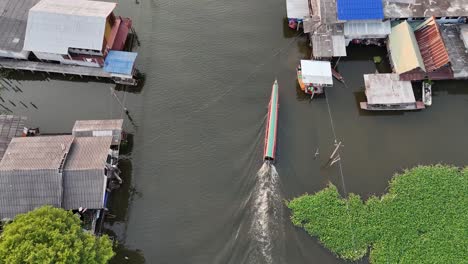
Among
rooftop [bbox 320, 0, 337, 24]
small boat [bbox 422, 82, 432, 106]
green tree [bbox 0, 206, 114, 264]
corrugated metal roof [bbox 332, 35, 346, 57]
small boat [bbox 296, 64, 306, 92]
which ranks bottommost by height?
green tree [bbox 0, 206, 114, 264]

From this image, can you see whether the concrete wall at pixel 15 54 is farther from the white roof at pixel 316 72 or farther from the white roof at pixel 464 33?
the white roof at pixel 464 33

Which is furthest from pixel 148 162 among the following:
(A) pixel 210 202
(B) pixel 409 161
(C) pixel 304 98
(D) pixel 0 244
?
(B) pixel 409 161

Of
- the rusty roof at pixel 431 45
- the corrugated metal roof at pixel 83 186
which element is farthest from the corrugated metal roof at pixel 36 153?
the rusty roof at pixel 431 45

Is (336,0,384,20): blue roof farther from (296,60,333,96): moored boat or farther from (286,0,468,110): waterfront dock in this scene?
(296,60,333,96): moored boat

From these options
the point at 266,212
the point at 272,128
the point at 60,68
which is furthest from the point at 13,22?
the point at 266,212

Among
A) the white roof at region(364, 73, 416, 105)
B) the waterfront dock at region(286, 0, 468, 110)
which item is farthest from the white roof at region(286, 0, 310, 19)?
the white roof at region(364, 73, 416, 105)
